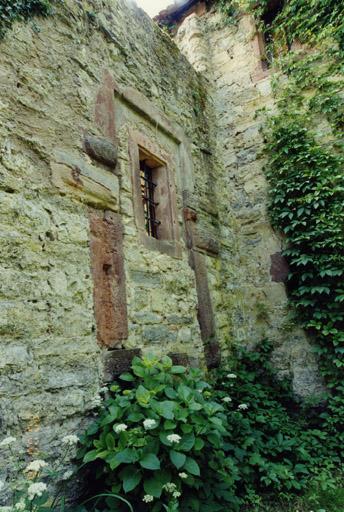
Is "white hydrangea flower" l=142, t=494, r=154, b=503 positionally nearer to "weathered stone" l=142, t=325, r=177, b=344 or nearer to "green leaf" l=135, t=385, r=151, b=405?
"green leaf" l=135, t=385, r=151, b=405

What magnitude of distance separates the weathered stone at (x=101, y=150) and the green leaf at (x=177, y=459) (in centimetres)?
193

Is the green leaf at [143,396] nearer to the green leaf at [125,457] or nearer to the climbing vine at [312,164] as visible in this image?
the green leaf at [125,457]

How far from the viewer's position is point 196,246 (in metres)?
3.72

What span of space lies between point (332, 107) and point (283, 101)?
2.04 ft

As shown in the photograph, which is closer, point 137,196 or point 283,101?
point 137,196

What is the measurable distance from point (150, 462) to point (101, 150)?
1.99 m

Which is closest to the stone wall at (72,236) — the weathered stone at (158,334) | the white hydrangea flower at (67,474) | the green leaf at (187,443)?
the weathered stone at (158,334)

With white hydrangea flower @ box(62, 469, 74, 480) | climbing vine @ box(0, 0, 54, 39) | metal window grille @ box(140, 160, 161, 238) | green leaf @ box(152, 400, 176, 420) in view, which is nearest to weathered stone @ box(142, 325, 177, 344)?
green leaf @ box(152, 400, 176, 420)

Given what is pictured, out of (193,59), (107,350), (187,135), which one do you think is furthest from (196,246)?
(193,59)

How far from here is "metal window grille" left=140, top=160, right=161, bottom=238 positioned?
11.2ft

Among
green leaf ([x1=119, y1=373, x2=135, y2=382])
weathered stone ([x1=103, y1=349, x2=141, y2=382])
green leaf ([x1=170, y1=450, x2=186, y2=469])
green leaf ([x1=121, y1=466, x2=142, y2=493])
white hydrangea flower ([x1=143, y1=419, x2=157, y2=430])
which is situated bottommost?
green leaf ([x1=121, y1=466, x2=142, y2=493])

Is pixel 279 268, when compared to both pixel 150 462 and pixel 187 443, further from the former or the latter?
pixel 150 462

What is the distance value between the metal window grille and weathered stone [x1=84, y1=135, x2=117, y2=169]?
740 mm

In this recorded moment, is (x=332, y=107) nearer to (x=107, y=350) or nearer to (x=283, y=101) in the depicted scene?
(x=283, y=101)
